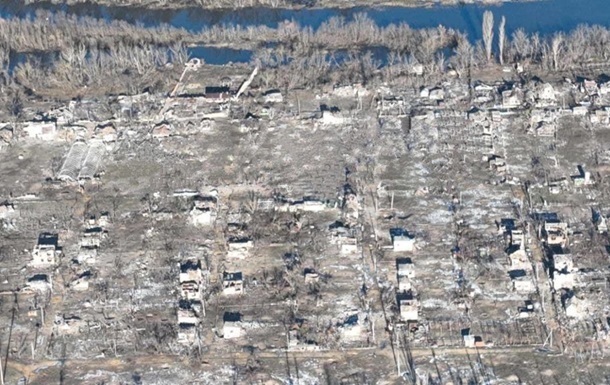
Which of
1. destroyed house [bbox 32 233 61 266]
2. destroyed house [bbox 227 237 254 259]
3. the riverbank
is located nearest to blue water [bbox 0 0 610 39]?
the riverbank

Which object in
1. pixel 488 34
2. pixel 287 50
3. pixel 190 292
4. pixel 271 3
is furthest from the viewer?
pixel 271 3

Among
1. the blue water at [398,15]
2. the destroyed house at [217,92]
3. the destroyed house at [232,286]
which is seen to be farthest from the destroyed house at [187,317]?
the blue water at [398,15]

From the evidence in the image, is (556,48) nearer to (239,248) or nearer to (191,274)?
(239,248)

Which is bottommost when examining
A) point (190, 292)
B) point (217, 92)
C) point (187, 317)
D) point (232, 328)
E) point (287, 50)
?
point (232, 328)

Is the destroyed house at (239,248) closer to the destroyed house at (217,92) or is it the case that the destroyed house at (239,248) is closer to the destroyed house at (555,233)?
the destroyed house at (555,233)

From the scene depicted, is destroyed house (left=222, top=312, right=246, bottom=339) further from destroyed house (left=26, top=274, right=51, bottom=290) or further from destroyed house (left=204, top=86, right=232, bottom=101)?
destroyed house (left=204, top=86, right=232, bottom=101)

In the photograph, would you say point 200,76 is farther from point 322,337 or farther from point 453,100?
point 322,337

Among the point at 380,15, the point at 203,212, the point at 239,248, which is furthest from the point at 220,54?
the point at 239,248
